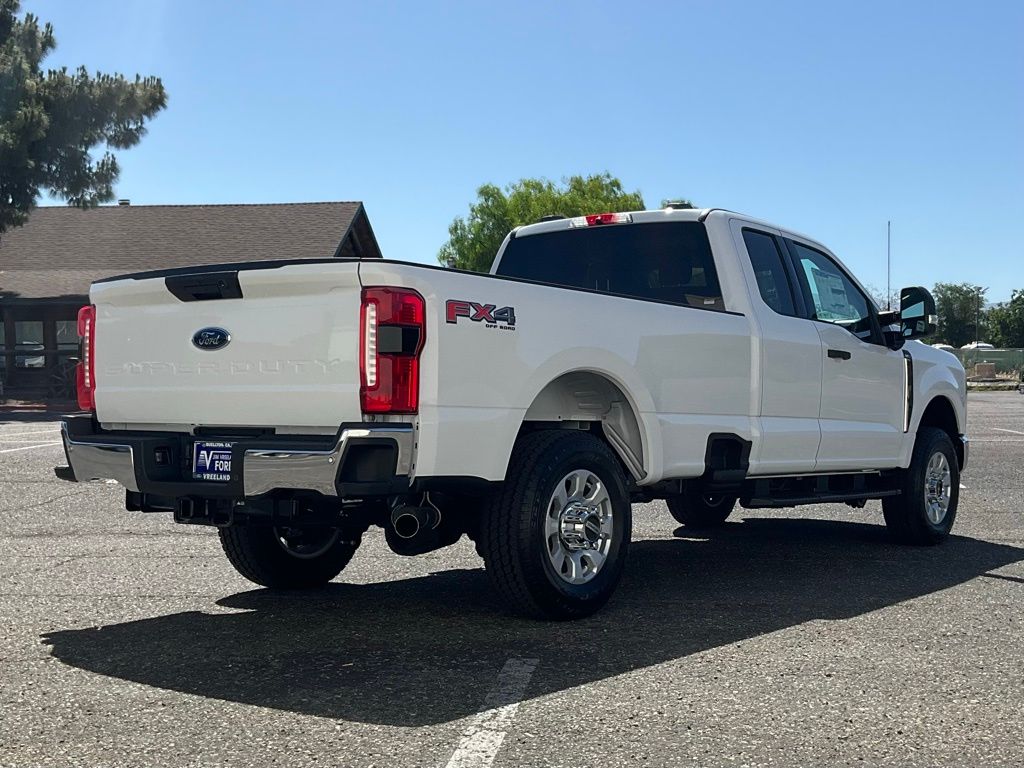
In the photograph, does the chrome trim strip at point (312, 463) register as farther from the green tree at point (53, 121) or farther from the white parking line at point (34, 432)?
the green tree at point (53, 121)

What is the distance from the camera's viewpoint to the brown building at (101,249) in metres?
37.0

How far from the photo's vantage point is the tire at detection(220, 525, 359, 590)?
22.5ft

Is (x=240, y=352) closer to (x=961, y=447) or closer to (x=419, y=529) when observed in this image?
(x=419, y=529)

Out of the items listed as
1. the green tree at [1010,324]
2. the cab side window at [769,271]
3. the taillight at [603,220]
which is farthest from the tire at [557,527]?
the green tree at [1010,324]

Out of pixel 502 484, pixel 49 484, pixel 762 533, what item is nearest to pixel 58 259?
pixel 49 484

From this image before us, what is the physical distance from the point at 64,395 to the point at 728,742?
3280 centimetres

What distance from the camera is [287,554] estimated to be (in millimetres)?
7016

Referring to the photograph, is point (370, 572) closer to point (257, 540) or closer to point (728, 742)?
point (257, 540)

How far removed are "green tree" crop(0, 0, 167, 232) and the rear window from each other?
28981mm

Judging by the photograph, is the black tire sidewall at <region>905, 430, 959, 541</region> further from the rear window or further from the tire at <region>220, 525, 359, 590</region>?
the tire at <region>220, 525, 359, 590</region>

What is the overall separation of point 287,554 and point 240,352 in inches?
69.6

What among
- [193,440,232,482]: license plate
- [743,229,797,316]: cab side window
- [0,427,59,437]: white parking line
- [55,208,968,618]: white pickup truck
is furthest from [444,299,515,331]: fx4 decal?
[0,427,59,437]: white parking line

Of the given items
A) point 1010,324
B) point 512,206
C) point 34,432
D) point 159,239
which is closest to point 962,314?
point 1010,324

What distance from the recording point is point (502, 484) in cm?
586
